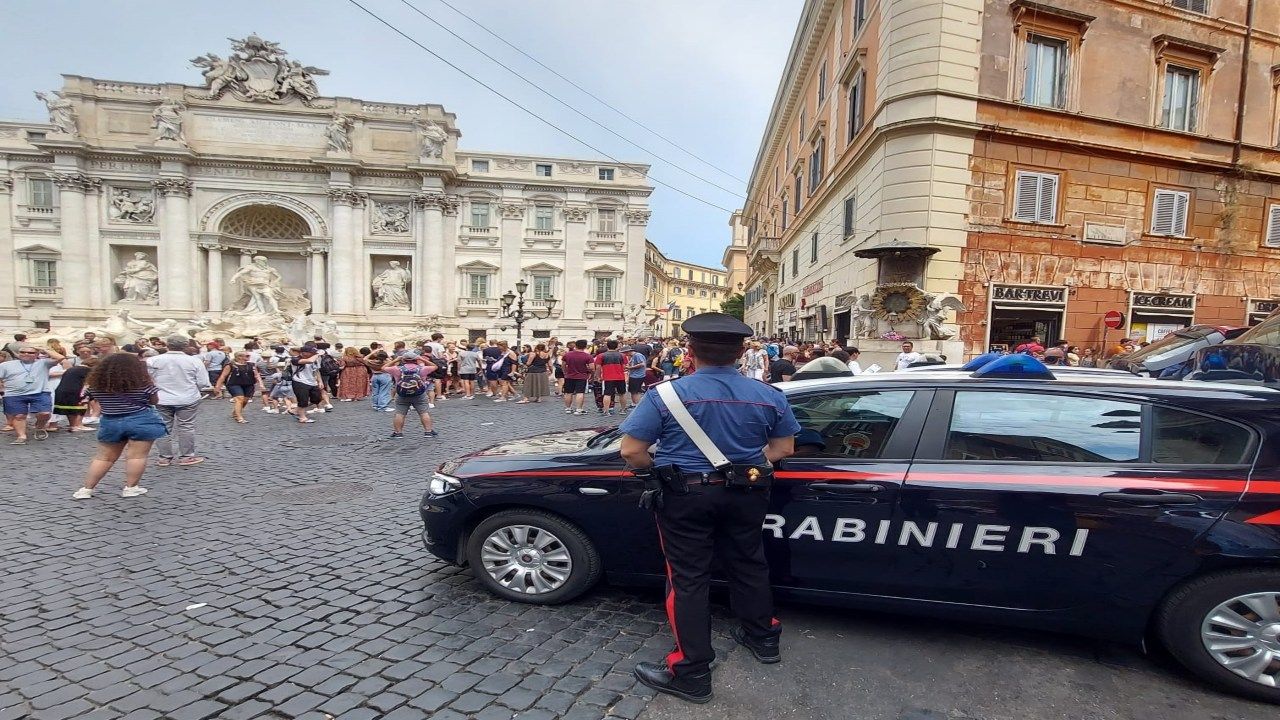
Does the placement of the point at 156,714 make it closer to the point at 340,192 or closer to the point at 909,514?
the point at 909,514

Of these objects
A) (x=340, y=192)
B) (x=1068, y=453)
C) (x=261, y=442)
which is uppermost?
(x=340, y=192)

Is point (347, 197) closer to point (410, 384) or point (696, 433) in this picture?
point (410, 384)

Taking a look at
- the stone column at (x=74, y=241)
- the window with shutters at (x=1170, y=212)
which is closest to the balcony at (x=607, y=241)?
the stone column at (x=74, y=241)

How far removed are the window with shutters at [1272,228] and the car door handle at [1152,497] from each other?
2050cm

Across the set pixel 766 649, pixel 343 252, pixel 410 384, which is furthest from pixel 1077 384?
pixel 343 252

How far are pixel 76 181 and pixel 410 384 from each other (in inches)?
1633

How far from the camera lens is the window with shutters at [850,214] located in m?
16.5

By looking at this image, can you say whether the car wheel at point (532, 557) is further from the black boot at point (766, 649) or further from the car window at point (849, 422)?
the car window at point (849, 422)

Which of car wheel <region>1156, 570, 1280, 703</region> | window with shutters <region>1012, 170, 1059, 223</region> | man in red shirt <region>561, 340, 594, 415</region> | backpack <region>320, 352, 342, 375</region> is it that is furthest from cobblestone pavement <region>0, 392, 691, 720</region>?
window with shutters <region>1012, 170, 1059, 223</region>

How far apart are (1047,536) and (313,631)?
409cm

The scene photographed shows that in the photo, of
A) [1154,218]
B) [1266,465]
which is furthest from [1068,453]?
[1154,218]

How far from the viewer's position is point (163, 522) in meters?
5.13

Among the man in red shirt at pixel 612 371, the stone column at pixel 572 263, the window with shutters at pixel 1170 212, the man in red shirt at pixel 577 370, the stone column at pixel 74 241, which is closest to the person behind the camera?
the man in red shirt at pixel 612 371

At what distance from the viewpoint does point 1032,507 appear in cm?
279
